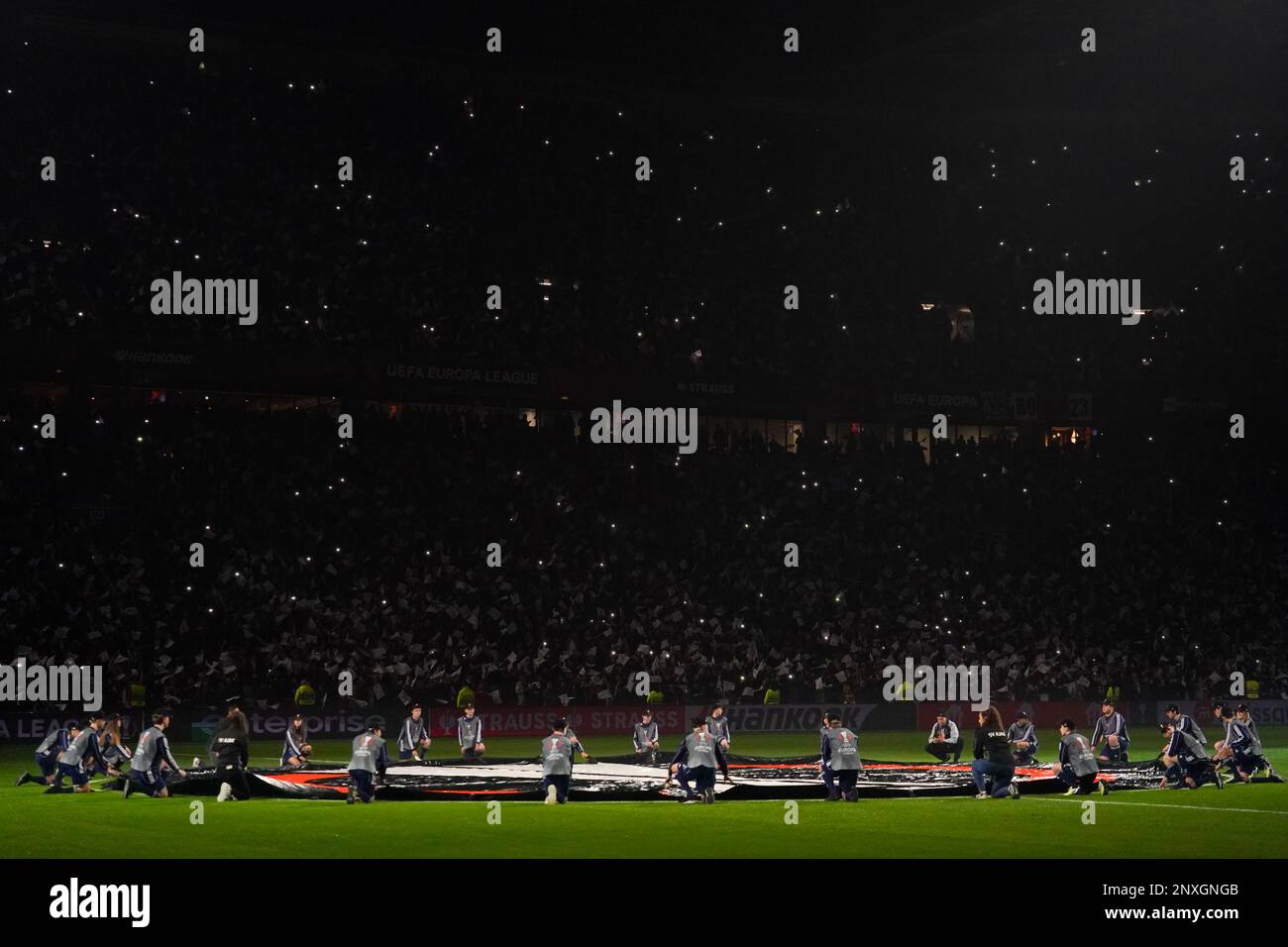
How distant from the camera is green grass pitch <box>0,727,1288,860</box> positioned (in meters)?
21.2

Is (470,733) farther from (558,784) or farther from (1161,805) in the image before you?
(1161,805)

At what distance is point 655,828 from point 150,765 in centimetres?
946

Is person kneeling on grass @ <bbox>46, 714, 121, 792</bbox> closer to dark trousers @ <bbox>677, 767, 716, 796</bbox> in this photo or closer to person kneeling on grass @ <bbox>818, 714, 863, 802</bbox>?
dark trousers @ <bbox>677, 767, 716, 796</bbox>

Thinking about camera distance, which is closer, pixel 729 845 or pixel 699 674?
pixel 729 845

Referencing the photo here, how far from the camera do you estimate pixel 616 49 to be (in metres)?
53.6

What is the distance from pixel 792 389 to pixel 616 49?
1289 cm

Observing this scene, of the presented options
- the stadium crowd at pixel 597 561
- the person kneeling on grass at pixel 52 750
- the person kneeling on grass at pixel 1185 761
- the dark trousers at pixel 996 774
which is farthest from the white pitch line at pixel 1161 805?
the person kneeling on grass at pixel 52 750

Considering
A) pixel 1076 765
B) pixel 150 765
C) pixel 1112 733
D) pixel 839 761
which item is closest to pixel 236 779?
pixel 150 765

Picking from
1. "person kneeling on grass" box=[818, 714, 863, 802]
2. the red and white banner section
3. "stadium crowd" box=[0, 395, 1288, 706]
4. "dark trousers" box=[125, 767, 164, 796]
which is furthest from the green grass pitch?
"stadium crowd" box=[0, 395, 1288, 706]

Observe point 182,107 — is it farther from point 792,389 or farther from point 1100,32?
point 1100,32

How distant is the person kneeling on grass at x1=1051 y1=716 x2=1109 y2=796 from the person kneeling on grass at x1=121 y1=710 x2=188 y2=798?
50.3ft

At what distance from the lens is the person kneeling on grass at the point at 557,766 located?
27281 mm

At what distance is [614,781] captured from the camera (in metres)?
31.3

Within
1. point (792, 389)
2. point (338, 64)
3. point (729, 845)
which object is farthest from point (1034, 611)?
point (729, 845)
